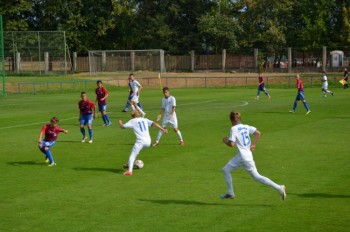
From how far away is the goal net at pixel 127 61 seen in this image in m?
75.2

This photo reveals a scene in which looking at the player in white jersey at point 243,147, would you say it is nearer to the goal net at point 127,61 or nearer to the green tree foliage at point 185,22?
the goal net at point 127,61

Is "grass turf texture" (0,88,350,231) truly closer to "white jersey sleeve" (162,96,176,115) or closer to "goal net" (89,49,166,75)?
"white jersey sleeve" (162,96,176,115)

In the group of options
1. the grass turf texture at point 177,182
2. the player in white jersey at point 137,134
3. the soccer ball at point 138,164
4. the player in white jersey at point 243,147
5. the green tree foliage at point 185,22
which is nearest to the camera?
the grass turf texture at point 177,182

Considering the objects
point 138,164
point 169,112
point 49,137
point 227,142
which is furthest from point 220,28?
point 227,142

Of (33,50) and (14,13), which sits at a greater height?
(14,13)

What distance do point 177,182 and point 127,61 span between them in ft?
195

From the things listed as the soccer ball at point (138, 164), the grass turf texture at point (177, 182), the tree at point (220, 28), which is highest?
the tree at point (220, 28)

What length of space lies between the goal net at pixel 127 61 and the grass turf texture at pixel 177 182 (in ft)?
145

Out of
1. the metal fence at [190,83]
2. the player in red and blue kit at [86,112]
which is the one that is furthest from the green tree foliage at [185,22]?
the player in red and blue kit at [86,112]

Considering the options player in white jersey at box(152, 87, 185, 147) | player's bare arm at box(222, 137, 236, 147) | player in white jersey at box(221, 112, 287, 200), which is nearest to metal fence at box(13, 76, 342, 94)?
player in white jersey at box(152, 87, 185, 147)

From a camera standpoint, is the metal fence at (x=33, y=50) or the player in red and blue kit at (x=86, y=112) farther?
the metal fence at (x=33, y=50)

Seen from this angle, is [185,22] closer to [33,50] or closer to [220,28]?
[220,28]

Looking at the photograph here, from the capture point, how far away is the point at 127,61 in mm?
75562

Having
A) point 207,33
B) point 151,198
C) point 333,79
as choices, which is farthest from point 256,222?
point 207,33
